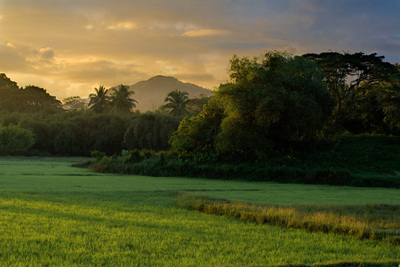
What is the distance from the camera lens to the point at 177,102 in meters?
73.9

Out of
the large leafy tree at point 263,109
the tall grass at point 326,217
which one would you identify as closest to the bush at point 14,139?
the large leafy tree at point 263,109

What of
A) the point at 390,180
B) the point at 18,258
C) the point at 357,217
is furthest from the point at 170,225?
the point at 390,180

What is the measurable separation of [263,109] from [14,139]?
38722 millimetres

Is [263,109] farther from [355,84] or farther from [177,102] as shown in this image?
[177,102]

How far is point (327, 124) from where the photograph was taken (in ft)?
109

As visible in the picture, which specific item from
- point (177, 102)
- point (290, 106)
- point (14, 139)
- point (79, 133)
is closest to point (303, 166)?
point (290, 106)

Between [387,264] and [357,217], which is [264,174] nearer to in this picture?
[357,217]

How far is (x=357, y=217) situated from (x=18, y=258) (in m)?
7.42

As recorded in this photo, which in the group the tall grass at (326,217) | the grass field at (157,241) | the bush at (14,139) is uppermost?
the bush at (14,139)

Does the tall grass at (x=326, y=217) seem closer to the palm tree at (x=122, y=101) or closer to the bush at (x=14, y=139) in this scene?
the bush at (x=14, y=139)

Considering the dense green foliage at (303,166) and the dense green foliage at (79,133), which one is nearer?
the dense green foliage at (303,166)

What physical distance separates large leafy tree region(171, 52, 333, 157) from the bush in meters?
31.1

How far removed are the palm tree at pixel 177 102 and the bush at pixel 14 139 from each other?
75.9ft

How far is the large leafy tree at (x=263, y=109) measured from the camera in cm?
2908
